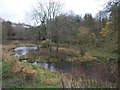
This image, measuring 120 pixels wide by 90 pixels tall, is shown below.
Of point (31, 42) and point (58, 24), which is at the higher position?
point (58, 24)

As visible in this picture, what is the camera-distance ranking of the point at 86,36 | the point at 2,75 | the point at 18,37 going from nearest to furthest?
the point at 2,75 < the point at 86,36 < the point at 18,37

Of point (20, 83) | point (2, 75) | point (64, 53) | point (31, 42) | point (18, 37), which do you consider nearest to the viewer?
point (20, 83)

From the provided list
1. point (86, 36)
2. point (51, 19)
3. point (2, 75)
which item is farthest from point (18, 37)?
point (2, 75)

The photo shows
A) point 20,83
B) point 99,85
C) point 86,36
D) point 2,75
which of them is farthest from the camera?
point 86,36

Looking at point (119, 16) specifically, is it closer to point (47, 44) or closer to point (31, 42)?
point (47, 44)

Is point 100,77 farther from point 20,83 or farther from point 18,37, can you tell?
point 18,37

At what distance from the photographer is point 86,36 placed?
111 feet

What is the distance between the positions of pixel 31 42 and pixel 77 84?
40.0 metres

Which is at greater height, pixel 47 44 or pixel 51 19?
pixel 51 19

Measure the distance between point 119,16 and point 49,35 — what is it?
26199 millimetres

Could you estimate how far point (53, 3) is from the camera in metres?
38.2

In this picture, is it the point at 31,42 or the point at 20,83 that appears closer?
the point at 20,83

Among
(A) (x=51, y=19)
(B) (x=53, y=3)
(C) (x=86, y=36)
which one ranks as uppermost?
(B) (x=53, y=3)

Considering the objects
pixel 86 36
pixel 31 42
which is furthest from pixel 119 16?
pixel 31 42
